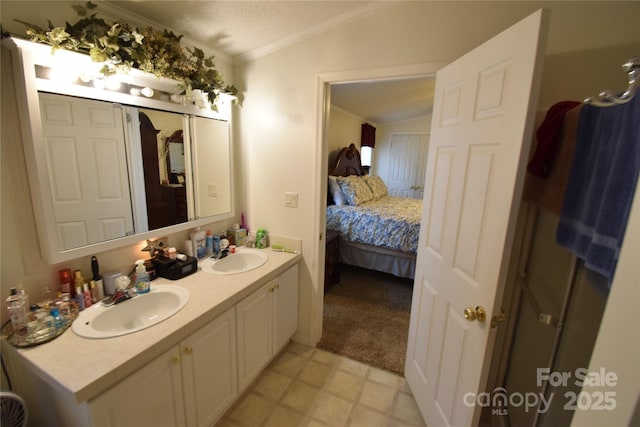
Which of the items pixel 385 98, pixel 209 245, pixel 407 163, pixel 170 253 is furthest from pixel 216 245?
pixel 407 163

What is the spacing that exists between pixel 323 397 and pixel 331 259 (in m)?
1.47

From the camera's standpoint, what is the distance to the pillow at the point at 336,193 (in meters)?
3.59

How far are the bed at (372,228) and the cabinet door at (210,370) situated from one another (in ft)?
6.65

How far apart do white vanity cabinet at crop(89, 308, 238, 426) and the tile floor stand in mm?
237

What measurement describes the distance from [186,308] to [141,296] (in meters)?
0.29

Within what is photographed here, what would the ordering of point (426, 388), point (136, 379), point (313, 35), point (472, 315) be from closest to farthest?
point (136, 379)
point (472, 315)
point (426, 388)
point (313, 35)

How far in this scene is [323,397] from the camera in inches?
69.7

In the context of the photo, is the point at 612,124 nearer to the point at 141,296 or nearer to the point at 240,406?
the point at 141,296

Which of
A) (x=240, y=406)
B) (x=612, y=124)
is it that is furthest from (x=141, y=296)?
(x=612, y=124)

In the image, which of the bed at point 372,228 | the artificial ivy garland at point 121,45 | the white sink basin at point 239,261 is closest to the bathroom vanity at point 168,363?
the white sink basin at point 239,261

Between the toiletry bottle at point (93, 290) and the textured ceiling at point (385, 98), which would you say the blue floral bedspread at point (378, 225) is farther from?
the toiletry bottle at point (93, 290)

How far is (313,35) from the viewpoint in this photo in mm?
1806

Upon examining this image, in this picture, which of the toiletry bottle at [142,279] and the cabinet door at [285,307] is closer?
the toiletry bottle at [142,279]

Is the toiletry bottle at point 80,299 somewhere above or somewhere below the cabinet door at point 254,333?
above
